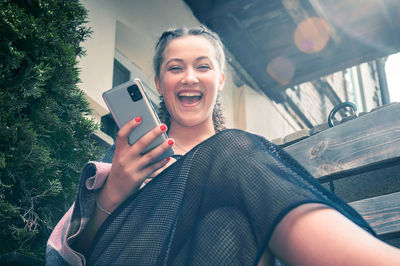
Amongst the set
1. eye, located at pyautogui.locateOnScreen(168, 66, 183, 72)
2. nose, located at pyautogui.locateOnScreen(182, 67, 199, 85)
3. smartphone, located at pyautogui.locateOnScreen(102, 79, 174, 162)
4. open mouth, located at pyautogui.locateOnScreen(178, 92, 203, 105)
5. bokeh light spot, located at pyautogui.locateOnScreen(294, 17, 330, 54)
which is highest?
bokeh light spot, located at pyautogui.locateOnScreen(294, 17, 330, 54)

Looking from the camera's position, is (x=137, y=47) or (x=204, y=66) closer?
(x=204, y=66)

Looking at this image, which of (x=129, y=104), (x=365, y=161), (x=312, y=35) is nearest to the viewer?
(x=129, y=104)

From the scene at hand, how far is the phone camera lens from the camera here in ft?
5.19

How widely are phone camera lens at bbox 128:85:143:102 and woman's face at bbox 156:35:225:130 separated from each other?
0.36 meters

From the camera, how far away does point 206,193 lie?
1.33 metres

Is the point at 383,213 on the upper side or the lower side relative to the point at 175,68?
lower

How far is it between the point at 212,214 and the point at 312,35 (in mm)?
4111

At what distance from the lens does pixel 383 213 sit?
1.98 metres

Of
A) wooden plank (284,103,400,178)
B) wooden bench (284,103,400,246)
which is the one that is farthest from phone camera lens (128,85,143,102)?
wooden plank (284,103,400,178)

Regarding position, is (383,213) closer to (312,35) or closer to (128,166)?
(128,166)

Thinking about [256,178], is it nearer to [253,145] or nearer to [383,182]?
[253,145]

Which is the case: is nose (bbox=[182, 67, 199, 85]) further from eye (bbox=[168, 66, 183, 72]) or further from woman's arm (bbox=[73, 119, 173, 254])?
woman's arm (bbox=[73, 119, 173, 254])

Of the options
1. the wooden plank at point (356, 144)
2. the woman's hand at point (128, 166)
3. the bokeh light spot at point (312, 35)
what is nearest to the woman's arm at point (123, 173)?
the woman's hand at point (128, 166)

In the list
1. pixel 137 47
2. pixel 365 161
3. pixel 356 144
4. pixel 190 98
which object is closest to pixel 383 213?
pixel 365 161
